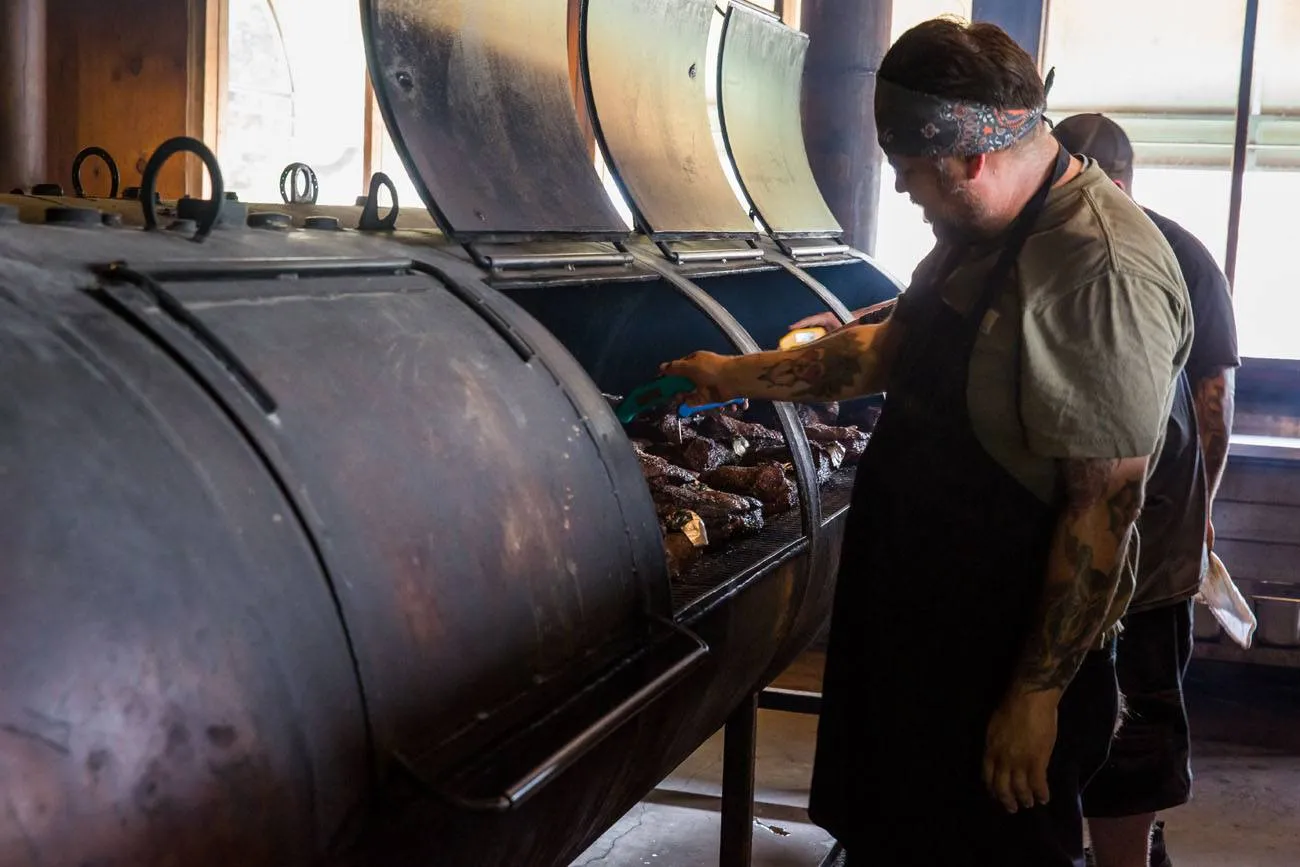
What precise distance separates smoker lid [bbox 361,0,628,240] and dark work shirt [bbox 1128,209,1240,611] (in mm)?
1142

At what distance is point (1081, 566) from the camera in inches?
68.2

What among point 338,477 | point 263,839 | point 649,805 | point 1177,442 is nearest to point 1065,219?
point 1177,442

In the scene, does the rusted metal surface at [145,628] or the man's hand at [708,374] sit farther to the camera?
the man's hand at [708,374]

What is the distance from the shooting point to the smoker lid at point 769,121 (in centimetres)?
390

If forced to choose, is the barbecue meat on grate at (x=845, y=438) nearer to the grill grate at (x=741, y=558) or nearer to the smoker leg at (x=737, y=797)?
the grill grate at (x=741, y=558)

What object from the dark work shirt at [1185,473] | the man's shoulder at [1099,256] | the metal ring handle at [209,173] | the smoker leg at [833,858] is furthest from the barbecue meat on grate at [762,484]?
the metal ring handle at [209,173]

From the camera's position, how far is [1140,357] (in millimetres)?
1632

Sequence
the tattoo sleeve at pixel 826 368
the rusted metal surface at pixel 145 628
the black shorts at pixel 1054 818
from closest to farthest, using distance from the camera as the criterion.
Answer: the rusted metal surface at pixel 145 628
the black shorts at pixel 1054 818
the tattoo sleeve at pixel 826 368

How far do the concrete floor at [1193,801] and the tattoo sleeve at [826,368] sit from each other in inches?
63.7

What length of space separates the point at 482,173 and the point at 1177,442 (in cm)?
131

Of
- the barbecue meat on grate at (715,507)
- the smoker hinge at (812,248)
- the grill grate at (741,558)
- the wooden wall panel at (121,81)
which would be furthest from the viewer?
the wooden wall panel at (121,81)

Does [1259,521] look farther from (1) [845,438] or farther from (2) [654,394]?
(2) [654,394]

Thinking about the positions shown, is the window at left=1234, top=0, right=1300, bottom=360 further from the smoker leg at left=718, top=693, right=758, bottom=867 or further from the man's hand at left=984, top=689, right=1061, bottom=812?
the man's hand at left=984, top=689, right=1061, bottom=812

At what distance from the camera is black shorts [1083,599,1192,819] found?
256cm
